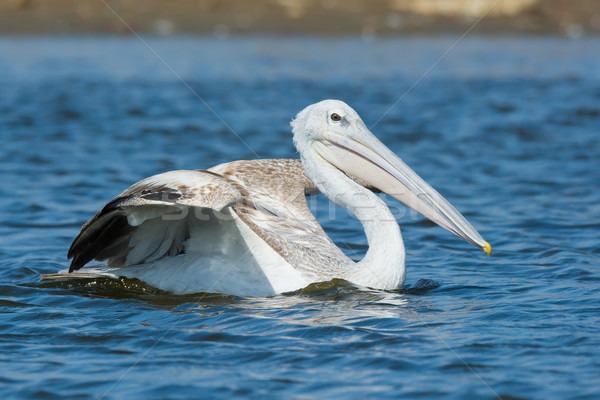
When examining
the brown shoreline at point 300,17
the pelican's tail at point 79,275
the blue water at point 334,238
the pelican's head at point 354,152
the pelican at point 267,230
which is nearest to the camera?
the blue water at point 334,238

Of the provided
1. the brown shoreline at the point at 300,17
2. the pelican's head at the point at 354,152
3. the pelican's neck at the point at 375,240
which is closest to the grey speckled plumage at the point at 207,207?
Result: the pelican's neck at the point at 375,240

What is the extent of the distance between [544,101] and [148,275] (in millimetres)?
11643

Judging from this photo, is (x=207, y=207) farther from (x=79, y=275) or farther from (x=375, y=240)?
(x=79, y=275)

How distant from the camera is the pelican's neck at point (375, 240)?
229 inches

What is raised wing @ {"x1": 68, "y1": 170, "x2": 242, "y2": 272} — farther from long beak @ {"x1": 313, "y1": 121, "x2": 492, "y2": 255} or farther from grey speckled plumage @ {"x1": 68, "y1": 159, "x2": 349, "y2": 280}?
long beak @ {"x1": 313, "y1": 121, "x2": 492, "y2": 255}

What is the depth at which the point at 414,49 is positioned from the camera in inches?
1000

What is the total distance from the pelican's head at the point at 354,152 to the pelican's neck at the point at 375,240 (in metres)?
0.13

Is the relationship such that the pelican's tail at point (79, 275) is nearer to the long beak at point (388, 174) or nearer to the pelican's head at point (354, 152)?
the pelican's head at point (354, 152)

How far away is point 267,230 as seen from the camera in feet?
19.9

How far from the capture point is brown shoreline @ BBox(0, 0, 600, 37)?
26.3 m

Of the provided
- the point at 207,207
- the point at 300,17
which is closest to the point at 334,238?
the point at 207,207

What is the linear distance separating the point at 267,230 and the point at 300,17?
23.2m

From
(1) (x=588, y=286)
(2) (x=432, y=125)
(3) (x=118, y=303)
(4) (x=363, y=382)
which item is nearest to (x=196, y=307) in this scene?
(3) (x=118, y=303)

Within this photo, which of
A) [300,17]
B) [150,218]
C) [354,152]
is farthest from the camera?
[300,17]
